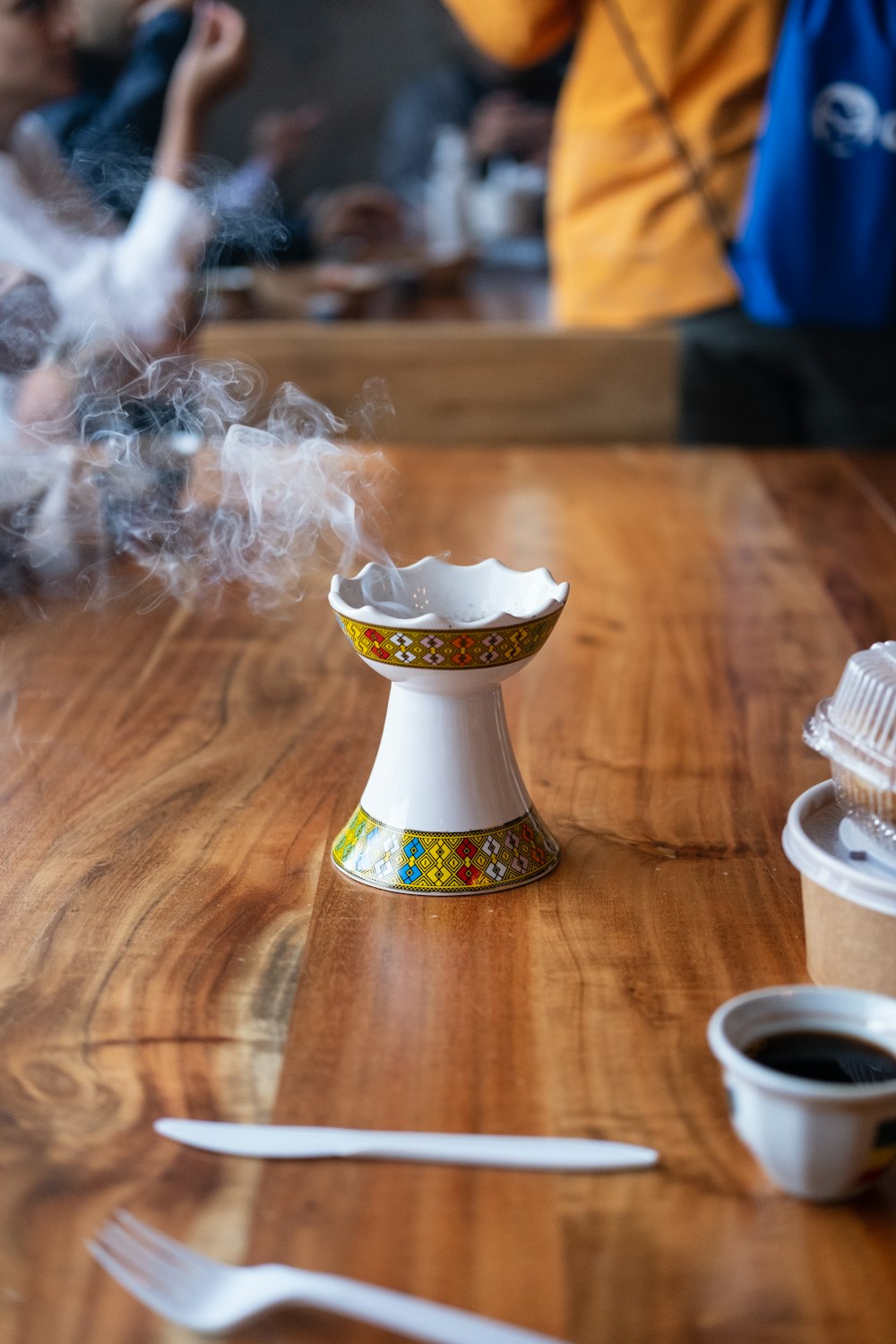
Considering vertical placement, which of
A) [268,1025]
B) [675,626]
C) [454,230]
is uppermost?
[268,1025]

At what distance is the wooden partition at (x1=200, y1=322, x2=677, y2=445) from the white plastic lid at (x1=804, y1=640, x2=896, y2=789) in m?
1.39

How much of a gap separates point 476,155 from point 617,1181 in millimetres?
4140

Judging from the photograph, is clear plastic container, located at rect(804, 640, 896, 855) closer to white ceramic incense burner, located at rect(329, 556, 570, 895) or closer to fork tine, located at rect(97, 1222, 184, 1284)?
white ceramic incense burner, located at rect(329, 556, 570, 895)

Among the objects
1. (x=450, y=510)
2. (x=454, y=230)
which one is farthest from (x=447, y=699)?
A: (x=454, y=230)

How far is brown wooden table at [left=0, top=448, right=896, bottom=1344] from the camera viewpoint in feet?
1.61

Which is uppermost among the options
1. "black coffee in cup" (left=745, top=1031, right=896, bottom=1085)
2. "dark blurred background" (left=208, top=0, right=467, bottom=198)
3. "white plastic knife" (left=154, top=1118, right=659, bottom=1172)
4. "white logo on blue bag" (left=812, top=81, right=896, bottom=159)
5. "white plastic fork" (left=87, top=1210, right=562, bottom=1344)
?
"white logo on blue bag" (left=812, top=81, right=896, bottom=159)

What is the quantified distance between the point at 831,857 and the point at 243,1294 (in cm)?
31

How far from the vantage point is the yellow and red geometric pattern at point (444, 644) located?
719 millimetres

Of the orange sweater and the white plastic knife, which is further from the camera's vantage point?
the orange sweater

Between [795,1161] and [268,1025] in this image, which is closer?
[795,1161]

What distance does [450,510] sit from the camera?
1.62 meters

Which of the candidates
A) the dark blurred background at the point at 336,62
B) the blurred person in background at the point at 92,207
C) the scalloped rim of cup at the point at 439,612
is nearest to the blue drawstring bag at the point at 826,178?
the blurred person in background at the point at 92,207

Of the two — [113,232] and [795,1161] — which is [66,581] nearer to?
[113,232]

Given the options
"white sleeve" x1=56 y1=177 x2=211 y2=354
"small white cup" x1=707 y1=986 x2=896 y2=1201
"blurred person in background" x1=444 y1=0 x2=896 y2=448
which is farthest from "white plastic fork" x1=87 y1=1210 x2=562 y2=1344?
"blurred person in background" x1=444 y1=0 x2=896 y2=448
